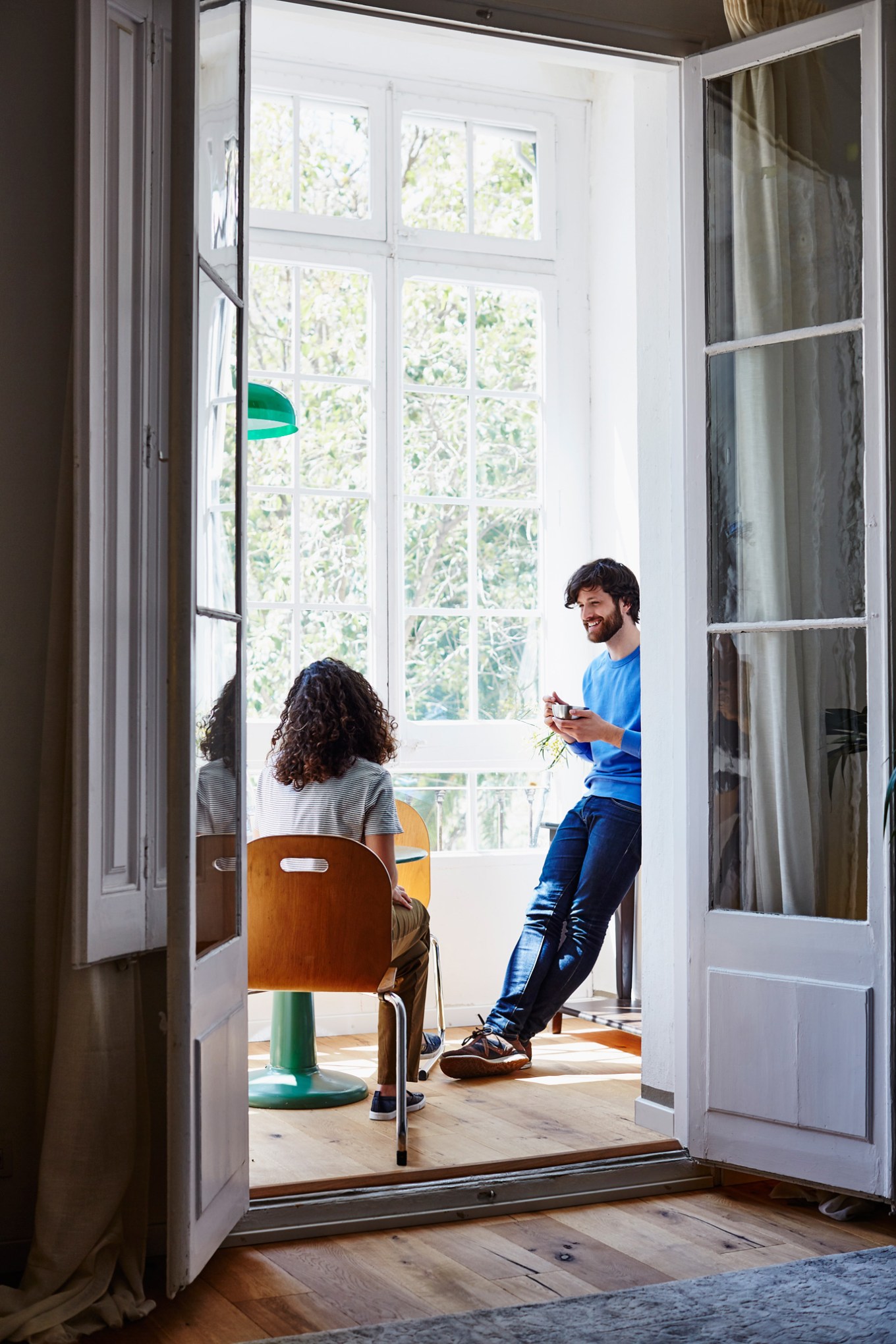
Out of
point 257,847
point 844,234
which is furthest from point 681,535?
point 257,847

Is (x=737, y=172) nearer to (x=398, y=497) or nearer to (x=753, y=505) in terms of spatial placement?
(x=753, y=505)

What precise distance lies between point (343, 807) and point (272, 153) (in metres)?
2.73

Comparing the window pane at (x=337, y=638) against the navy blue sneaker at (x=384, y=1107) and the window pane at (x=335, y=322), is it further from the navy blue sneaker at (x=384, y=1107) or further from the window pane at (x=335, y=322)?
the navy blue sneaker at (x=384, y=1107)

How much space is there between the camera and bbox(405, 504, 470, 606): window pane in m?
5.47

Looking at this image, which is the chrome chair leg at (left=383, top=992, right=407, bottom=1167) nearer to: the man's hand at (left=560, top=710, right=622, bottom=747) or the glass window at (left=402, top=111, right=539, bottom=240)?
the man's hand at (left=560, top=710, right=622, bottom=747)

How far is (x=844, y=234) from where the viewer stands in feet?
10.9

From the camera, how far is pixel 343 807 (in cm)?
399

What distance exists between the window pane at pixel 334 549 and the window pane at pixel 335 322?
52 centimetres

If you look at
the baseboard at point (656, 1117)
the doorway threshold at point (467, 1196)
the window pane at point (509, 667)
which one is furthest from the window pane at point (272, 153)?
the doorway threshold at point (467, 1196)

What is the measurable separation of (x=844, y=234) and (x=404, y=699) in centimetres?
266

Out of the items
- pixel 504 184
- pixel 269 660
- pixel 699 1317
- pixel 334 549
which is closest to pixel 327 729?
pixel 269 660

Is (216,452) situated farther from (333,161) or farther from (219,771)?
(333,161)

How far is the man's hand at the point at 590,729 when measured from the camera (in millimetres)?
4621

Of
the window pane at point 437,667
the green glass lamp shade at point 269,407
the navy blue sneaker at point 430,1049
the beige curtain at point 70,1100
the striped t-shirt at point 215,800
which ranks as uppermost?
the green glass lamp shade at point 269,407
